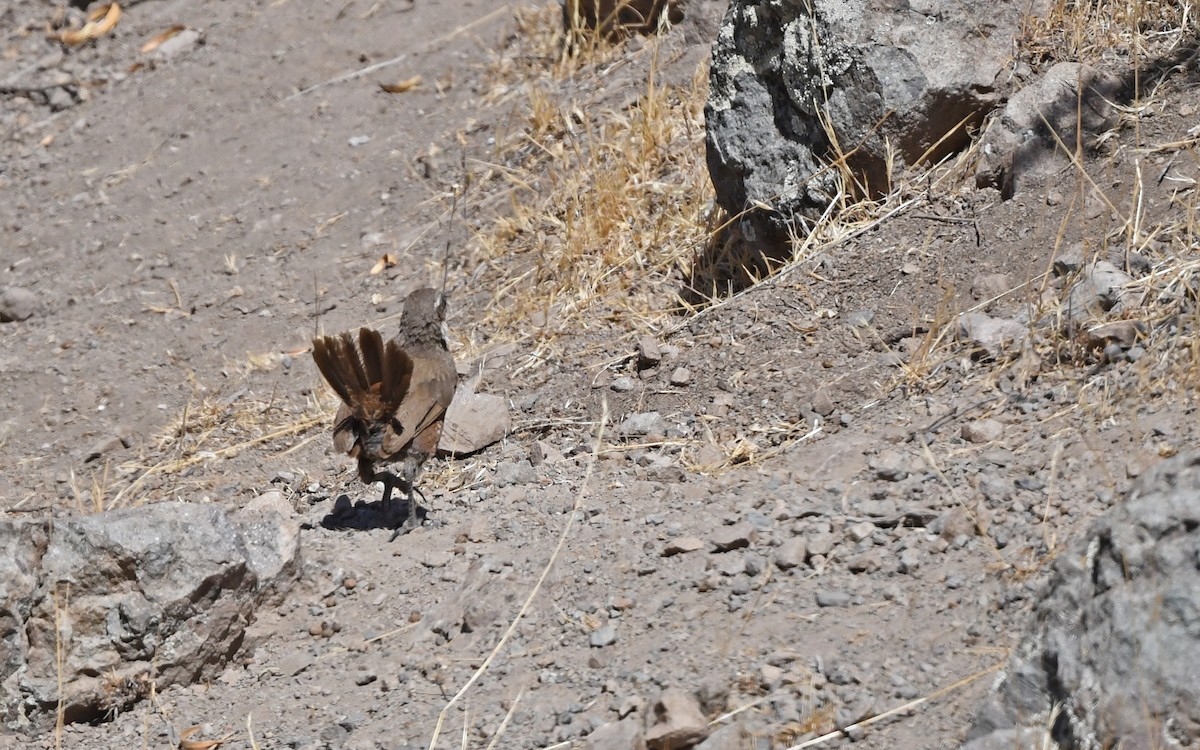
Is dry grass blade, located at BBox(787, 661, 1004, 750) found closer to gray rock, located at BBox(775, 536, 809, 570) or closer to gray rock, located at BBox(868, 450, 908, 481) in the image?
gray rock, located at BBox(775, 536, 809, 570)

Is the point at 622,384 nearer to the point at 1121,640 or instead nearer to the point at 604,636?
the point at 604,636

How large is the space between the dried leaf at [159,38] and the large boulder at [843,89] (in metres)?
5.85

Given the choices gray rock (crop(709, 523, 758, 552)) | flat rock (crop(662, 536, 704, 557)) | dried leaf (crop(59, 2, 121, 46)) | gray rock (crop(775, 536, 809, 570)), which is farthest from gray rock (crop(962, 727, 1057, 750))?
dried leaf (crop(59, 2, 121, 46))

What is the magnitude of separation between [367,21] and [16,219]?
276 centimetres

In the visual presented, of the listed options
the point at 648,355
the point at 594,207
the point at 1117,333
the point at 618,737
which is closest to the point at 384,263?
the point at 594,207

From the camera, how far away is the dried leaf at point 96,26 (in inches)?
404

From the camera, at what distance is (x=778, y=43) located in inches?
222

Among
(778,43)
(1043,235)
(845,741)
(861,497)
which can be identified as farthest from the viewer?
(778,43)

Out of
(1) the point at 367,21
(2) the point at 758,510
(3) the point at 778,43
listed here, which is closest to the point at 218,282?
(1) the point at 367,21

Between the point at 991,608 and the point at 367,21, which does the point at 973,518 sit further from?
the point at 367,21

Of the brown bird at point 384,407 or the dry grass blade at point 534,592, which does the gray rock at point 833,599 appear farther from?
the brown bird at point 384,407

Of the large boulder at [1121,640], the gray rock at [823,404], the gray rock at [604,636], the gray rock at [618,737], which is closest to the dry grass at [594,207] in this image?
the gray rock at [823,404]

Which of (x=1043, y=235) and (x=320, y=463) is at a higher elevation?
(x=1043, y=235)

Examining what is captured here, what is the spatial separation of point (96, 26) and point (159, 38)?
Answer: 0.67 meters
